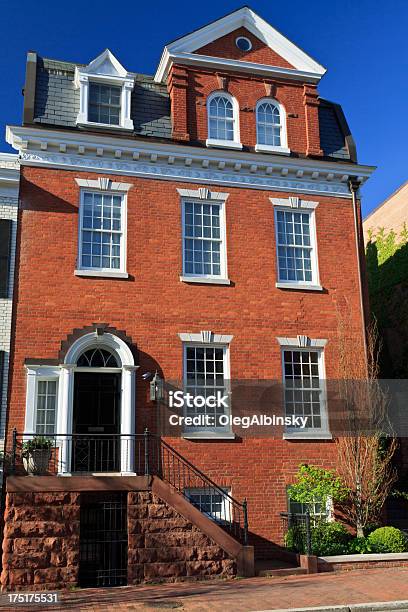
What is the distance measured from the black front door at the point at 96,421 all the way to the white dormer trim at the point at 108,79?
6406 mm

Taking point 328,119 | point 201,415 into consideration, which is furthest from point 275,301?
point 328,119

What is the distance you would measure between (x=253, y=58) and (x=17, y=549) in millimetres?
13616

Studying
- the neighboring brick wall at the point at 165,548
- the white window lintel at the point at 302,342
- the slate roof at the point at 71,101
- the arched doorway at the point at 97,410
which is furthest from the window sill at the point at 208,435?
the slate roof at the point at 71,101

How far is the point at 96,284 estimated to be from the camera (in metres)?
14.8

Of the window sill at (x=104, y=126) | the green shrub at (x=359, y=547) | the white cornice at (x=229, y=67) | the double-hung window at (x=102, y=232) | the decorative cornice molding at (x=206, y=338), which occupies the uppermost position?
the white cornice at (x=229, y=67)

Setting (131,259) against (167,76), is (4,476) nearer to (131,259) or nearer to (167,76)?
(131,259)

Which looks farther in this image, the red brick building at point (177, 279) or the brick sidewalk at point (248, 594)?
the red brick building at point (177, 279)

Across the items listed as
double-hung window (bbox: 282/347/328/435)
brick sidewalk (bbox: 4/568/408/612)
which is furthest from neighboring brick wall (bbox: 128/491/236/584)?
double-hung window (bbox: 282/347/328/435)

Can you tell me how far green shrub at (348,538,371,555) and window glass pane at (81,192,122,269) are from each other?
819cm

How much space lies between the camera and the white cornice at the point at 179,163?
15.1m

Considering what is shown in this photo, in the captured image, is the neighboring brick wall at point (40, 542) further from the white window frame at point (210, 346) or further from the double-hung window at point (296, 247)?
the double-hung window at point (296, 247)

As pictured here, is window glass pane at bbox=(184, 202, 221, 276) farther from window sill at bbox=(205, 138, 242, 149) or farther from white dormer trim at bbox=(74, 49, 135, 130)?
white dormer trim at bbox=(74, 49, 135, 130)

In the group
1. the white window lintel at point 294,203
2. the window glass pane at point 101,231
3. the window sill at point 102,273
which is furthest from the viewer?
the white window lintel at point 294,203

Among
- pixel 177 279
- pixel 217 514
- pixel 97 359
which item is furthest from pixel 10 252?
pixel 217 514
